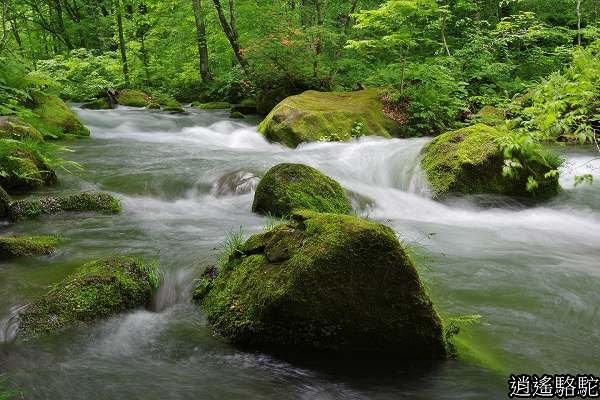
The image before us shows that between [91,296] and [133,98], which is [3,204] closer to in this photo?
[91,296]

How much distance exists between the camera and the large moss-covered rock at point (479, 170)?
26.1 ft

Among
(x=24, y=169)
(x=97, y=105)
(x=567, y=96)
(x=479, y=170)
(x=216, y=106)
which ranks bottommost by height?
(x=479, y=170)

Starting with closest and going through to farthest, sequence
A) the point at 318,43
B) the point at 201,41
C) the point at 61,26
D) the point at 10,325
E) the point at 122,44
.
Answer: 1. the point at 10,325
2. the point at 318,43
3. the point at 201,41
4. the point at 122,44
5. the point at 61,26

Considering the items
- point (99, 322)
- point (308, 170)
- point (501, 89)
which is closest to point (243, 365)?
point (99, 322)

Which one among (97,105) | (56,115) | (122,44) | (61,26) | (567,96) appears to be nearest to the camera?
(567,96)

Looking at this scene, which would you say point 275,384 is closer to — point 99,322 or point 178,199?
point 99,322

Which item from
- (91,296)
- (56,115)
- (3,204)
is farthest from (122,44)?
(91,296)

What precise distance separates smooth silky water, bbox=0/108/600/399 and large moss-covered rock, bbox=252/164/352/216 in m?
0.32

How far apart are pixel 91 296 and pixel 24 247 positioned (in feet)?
4.93

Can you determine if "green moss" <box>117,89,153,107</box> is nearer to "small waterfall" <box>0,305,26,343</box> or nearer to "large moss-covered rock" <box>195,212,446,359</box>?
"small waterfall" <box>0,305,26,343</box>

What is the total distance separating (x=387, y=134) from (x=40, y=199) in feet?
26.5

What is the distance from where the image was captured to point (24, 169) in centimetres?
715

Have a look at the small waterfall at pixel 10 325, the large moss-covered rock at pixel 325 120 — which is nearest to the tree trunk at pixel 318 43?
the large moss-covered rock at pixel 325 120

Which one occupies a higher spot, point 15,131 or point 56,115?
point 56,115
